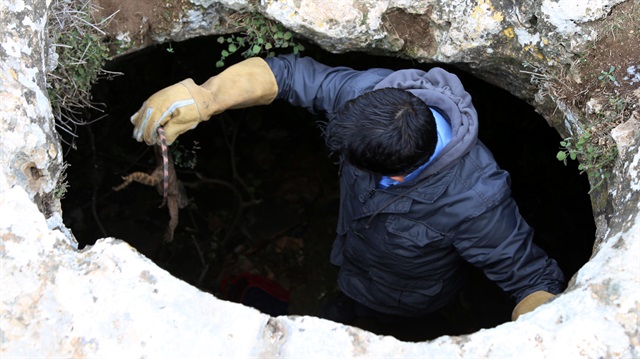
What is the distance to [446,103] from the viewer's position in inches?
70.6

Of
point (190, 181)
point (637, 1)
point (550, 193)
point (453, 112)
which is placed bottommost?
point (190, 181)

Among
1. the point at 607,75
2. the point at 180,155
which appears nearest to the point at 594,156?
the point at 607,75

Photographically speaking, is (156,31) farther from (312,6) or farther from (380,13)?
(380,13)

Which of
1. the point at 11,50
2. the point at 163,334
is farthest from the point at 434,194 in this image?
the point at 11,50

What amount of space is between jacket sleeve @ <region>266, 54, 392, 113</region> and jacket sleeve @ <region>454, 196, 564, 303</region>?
54cm

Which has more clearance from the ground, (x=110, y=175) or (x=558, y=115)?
(x=558, y=115)

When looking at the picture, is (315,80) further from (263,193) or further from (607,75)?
(263,193)

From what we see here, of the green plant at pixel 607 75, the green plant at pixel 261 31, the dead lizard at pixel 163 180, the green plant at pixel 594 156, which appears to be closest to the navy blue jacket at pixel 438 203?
the green plant at pixel 261 31

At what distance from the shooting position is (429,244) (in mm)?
1980

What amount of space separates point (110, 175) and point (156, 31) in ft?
4.67

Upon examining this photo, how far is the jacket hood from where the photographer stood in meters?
1.75

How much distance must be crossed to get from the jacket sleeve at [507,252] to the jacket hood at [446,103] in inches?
8.8

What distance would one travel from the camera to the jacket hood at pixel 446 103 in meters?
1.75

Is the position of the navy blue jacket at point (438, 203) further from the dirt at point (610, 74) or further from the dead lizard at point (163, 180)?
the dead lizard at point (163, 180)
